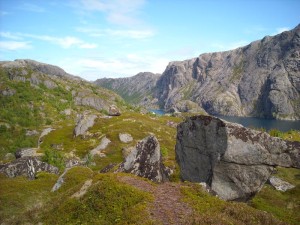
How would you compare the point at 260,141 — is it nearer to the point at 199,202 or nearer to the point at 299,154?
the point at 299,154

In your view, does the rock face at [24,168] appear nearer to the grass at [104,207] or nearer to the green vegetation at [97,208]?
the green vegetation at [97,208]

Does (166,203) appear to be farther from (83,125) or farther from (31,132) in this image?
(31,132)

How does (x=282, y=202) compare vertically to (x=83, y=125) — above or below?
below

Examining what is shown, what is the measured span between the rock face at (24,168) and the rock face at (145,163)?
19.2m

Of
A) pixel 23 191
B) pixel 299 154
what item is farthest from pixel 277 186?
pixel 23 191

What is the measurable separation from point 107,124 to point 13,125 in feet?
359

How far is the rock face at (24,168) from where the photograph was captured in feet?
147

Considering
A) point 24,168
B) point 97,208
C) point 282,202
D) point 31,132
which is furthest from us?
point 31,132

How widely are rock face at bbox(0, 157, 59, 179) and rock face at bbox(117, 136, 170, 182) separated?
63.1 ft

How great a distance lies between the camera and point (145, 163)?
3341cm

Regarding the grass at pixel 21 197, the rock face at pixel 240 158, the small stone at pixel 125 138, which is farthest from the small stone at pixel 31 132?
the rock face at pixel 240 158

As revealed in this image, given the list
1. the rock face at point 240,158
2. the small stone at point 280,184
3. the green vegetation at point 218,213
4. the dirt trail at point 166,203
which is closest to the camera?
the green vegetation at point 218,213

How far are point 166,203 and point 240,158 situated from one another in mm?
15739

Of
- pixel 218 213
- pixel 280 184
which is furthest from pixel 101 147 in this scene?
pixel 218 213
